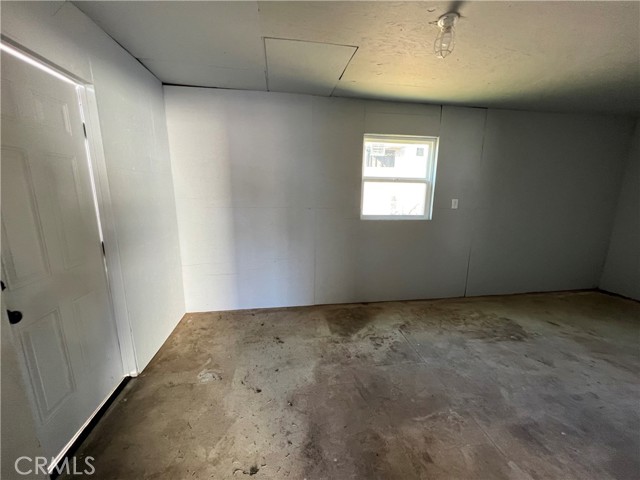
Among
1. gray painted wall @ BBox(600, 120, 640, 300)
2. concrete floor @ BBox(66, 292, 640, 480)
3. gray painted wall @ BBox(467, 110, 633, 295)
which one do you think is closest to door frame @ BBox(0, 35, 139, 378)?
concrete floor @ BBox(66, 292, 640, 480)

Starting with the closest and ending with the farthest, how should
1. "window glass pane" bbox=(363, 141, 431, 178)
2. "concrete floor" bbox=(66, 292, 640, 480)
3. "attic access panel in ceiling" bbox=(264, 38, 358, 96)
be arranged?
"concrete floor" bbox=(66, 292, 640, 480) < "attic access panel in ceiling" bbox=(264, 38, 358, 96) < "window glass pane" bbox=(363, 141, 431, 178)

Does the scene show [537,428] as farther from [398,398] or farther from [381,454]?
[381,454]

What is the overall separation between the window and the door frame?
2501 millimetres

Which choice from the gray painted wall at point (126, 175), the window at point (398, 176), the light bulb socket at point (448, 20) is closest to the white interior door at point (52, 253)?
the gray painted wall at point (126, 175)

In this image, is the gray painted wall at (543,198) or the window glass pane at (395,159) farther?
the gray painted wall at (543,198)

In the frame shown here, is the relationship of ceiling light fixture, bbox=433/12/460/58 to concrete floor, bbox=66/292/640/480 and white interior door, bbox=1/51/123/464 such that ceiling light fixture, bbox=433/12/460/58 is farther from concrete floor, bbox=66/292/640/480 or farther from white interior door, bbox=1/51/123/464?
concrete floor, bbox=66/292/640/480

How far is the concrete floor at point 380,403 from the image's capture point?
1390mm

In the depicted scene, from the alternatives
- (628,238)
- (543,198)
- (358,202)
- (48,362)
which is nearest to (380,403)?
(48,362)

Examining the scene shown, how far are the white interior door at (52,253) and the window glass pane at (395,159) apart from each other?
8.80 ft

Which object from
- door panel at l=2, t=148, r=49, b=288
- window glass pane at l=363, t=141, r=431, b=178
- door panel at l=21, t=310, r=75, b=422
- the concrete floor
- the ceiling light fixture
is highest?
the ceiling light fixture

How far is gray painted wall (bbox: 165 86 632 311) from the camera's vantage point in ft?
9.19

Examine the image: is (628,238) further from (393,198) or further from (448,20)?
(448,20)
